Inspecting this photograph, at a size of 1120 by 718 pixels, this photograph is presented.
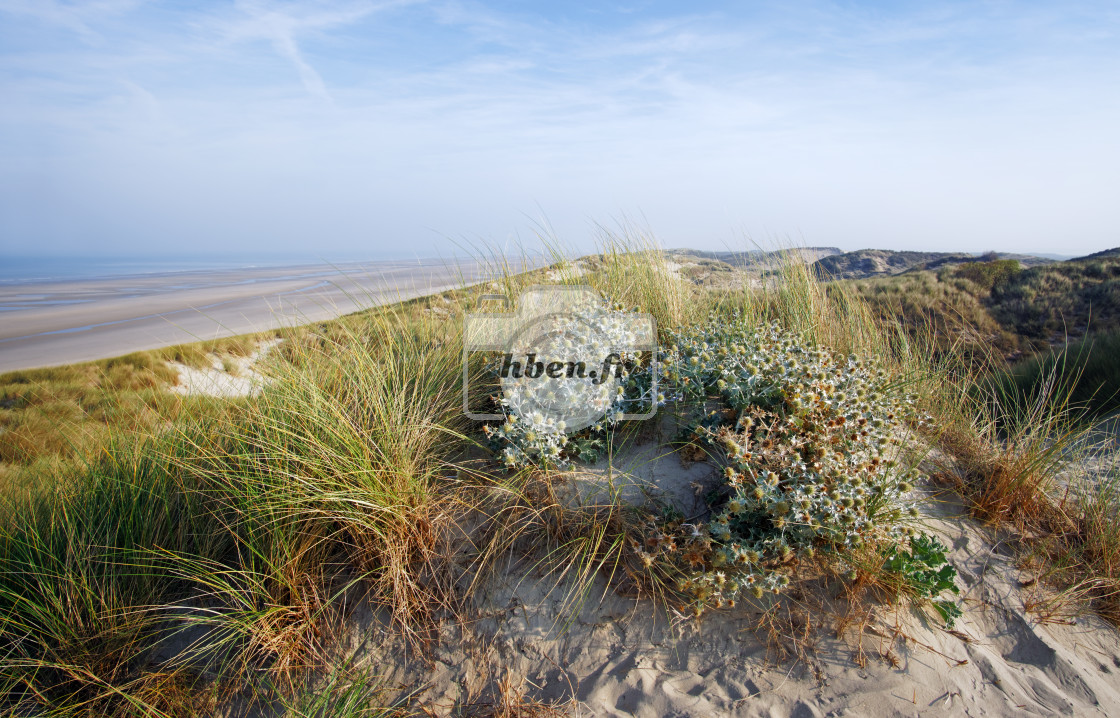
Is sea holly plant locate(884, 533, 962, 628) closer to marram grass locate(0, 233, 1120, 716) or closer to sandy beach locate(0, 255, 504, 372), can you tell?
marram grass locate(0, 233, 1120, 716)

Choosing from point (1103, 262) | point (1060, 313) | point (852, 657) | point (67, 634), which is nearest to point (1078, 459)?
point (852, 657)

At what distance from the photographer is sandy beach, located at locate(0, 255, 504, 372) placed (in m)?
6.09

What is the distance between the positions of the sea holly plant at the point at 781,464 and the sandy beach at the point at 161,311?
3.26 metres

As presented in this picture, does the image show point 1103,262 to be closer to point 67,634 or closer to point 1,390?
point 67,634

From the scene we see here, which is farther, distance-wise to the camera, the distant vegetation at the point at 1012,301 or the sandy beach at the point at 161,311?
the distant vegetation at the point at 1012,301

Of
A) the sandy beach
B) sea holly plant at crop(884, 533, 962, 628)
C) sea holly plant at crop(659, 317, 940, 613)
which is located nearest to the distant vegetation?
sea holly plant at crop(659, 317, 940, 613)

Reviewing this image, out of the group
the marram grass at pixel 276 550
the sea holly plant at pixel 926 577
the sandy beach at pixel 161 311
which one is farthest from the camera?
the sandy beach at pixel 161 311

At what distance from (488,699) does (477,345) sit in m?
2.48

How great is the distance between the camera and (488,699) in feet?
7.34

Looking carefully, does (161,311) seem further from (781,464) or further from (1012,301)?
(1012,301)

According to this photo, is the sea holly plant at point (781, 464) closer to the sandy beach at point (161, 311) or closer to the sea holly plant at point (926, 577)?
the sea holly plant at point (926, 577)

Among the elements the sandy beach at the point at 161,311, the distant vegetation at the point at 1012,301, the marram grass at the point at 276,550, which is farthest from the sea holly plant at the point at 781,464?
the distant vegetation at the point at 1012,301

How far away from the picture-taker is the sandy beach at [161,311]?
20.0ft

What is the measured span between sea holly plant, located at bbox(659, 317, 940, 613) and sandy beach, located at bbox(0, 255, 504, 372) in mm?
3256
